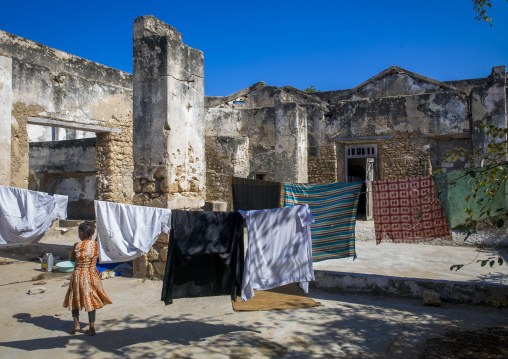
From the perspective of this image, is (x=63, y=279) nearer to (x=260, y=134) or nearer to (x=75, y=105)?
(x=75, y=105)

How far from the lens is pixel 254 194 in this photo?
21.1ft

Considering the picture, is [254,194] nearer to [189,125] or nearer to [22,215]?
[189,125]

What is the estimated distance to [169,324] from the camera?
463 cm

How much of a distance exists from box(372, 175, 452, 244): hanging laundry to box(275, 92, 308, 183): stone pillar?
8751 mm

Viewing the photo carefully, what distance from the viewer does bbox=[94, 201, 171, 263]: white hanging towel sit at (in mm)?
5203

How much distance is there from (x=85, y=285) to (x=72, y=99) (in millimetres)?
7830

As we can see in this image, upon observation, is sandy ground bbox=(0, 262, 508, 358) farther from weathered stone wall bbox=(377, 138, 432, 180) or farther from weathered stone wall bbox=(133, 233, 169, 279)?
weathered stone wall bbox=(377, 138, 432, 180)

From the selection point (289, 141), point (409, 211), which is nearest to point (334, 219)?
point (409, 211)

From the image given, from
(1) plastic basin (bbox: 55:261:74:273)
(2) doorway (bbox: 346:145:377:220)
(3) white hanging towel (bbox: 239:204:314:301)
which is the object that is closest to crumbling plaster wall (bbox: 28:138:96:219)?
(1) plastic basin (bbox: 55:261:74:273)

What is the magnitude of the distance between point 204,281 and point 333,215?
6.71ft

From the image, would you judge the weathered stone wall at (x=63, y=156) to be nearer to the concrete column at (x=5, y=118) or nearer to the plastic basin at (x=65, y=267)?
the concrete column at (x=5, y=118)

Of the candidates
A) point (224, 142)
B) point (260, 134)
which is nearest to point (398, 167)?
point (260, 134)

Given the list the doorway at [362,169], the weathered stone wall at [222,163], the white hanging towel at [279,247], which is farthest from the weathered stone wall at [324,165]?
the white hanging towel at [279,247]

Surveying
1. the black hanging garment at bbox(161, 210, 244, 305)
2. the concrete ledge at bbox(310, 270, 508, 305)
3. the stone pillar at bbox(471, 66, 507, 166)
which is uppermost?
the stone pillar at bbox(471, 66, 507, 166)
